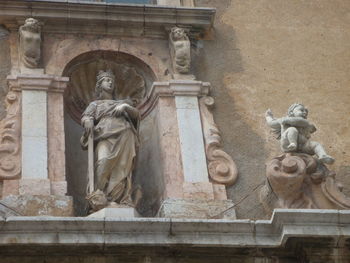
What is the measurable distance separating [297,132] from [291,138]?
0.40 ft

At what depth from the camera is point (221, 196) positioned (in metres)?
9.20

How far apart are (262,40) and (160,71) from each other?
1.13m

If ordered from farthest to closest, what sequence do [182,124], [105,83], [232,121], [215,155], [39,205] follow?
[232,121], [105,83], [182,124], [215,155], [39,205]

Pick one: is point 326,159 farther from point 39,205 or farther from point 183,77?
point 39,205

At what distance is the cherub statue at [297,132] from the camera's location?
9133 millimetres

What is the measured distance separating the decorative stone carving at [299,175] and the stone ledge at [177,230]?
1.63 feet

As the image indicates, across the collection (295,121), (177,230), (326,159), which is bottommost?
(177,230)

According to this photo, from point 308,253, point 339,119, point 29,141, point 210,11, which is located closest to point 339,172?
point 339,119

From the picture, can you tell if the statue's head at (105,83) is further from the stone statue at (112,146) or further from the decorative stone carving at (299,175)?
the decorative stone carving at (299,175)

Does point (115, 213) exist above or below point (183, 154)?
below

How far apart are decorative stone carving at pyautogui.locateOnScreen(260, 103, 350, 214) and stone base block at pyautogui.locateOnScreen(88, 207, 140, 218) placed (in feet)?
3.84

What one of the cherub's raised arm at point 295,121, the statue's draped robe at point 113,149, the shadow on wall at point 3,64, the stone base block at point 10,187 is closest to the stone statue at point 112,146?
the statue's draped robe at point 113,149

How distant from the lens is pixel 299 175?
29.4ft

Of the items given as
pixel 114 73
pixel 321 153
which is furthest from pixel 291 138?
pixel 114 73
